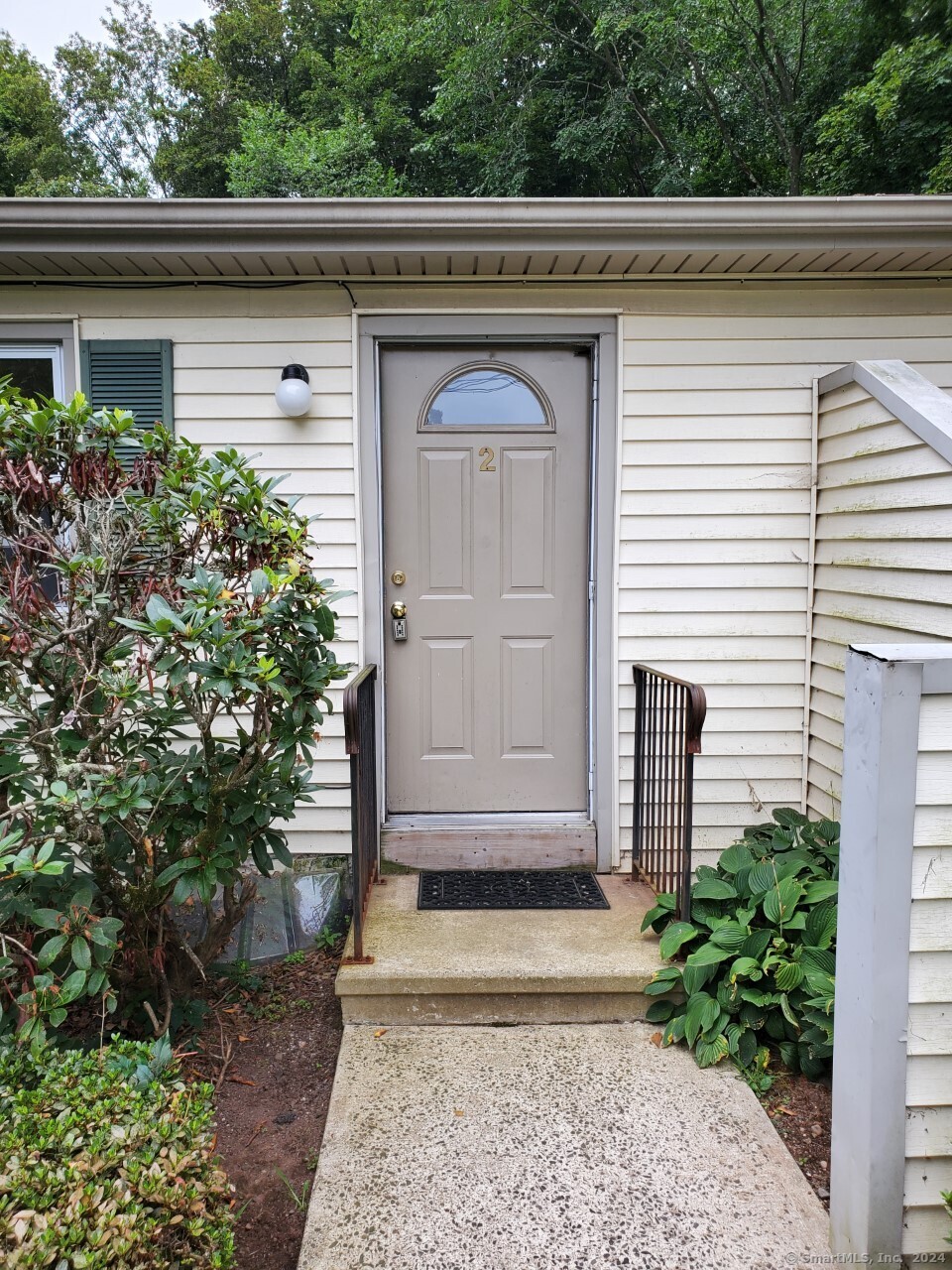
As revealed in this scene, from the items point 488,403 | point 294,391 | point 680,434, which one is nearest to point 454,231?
point 488,403

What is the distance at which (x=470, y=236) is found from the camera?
3.12 meters

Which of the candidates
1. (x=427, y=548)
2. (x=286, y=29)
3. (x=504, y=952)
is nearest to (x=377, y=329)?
(x=427, y=548)

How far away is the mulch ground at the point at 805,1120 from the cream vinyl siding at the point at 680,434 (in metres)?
1.31

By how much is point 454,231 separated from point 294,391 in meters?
0.88

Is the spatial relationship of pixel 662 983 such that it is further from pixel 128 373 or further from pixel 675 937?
pixel 128 373

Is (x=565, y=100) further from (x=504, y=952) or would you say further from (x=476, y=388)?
(x=504, y=952)

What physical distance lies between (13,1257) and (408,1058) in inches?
53.6

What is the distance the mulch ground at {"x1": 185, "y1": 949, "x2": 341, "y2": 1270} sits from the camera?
6.40ft

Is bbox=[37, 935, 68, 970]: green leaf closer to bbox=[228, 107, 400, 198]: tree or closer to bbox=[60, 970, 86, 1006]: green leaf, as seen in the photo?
bbox=[60, 970, 86, 1006]: green leaf

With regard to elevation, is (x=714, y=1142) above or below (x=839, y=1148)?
below

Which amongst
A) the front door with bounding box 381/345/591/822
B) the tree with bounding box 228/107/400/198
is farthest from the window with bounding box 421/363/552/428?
the tree with bounding box 228/107/400/198

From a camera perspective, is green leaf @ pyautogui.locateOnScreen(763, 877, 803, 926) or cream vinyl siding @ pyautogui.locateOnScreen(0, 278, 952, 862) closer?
green leaf @ pyautogui.locateOnScreen(763, 877, 803, 926)

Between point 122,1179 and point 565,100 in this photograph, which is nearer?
point 122,1179

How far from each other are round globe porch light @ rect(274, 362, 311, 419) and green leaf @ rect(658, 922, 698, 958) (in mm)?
2426
